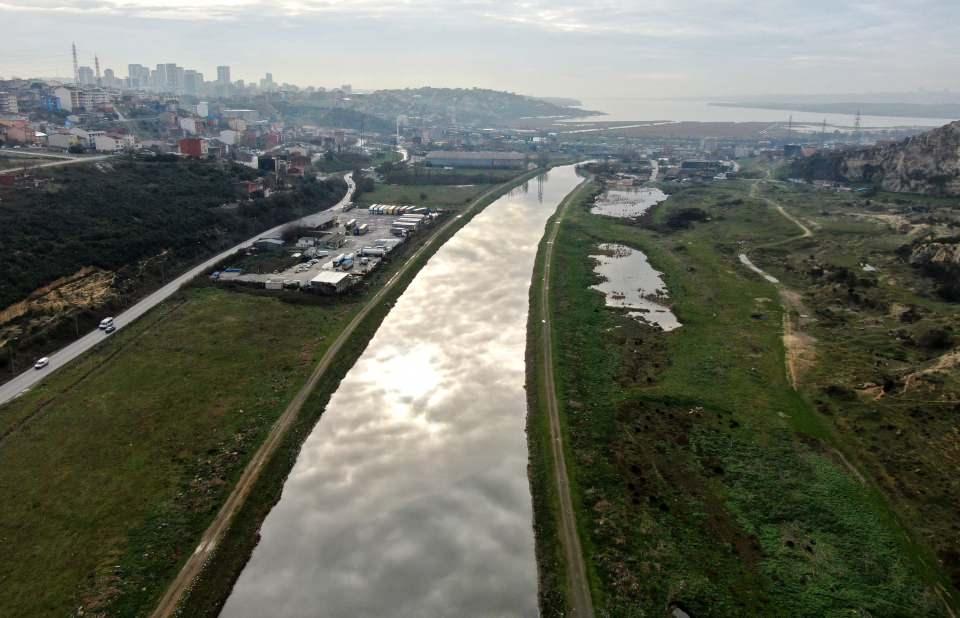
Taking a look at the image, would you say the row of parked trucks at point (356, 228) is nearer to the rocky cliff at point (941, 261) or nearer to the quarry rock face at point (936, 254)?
the rocky cliff at point (941, 261)

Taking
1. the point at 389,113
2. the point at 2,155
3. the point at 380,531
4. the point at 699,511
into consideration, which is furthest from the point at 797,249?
the point at 389,113

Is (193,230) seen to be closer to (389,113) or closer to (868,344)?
(868,344)

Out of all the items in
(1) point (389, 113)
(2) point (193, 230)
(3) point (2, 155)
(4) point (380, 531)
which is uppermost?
(1) point (389, 113)

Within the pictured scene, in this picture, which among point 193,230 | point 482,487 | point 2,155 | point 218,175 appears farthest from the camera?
point 218,175

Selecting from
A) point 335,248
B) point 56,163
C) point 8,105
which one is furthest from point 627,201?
point 8,105

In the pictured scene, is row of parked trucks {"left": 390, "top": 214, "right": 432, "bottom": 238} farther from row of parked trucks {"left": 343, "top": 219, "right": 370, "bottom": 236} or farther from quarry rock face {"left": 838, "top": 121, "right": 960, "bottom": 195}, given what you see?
quarry rock face {"left": 838, "top": 121, "right": 960, "bottom": 195}

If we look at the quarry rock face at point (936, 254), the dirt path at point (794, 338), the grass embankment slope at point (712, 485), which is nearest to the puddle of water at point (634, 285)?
the grass embankment slope at point (712, 485)

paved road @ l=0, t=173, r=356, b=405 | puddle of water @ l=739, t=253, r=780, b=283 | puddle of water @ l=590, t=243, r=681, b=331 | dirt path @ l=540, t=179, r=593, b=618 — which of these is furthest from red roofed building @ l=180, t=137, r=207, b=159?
puddle of water @ l=739, t=253, r=780, b=283
